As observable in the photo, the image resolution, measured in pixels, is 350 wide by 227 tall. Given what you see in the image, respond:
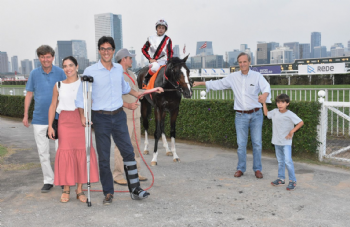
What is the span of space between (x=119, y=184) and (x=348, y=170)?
13.3 ft

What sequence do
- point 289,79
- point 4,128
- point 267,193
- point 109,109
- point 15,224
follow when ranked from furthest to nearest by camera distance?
1. point 289,79
2. point 4,128
3. point 267,193
4. point 109,109
5. point 15,224

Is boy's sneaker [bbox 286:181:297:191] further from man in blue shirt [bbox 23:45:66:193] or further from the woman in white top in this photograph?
man in blue shirt [bbox 23:45:66:193]

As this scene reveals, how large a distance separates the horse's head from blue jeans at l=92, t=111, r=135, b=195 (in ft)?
6.49

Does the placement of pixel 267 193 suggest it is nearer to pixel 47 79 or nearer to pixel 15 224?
pixel 15 224

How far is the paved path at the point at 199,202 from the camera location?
365 centimetres

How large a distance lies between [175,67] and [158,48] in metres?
1.30

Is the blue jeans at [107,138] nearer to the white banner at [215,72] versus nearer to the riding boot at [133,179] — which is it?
the riding boot at [133,179]

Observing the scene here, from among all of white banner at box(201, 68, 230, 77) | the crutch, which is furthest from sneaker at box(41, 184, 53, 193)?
white banner at box(201, 68, 230, 77)

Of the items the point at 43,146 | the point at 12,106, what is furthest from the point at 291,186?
the point at 12,106

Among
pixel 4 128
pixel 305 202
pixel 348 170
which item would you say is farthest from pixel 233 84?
pixel 4 128

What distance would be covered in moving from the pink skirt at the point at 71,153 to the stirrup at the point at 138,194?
21.1 inches

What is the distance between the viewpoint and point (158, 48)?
23.8ft

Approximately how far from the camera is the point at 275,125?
4.89 metres

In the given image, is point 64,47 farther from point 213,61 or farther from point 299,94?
point 299,94
